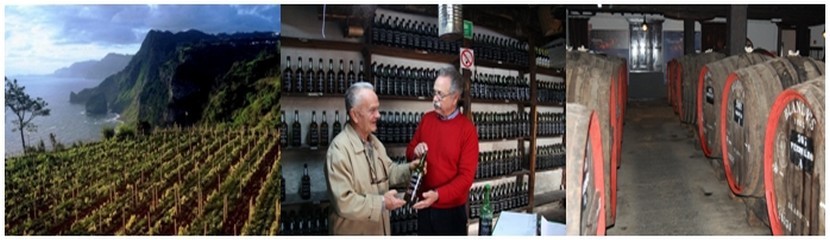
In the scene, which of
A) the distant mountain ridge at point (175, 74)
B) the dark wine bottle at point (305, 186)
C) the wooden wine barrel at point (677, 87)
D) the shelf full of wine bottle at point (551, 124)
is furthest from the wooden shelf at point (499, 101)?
the wooden wine barrel at point (677, 87)

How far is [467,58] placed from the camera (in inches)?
116

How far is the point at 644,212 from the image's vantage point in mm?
3750

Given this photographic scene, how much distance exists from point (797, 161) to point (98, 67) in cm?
308

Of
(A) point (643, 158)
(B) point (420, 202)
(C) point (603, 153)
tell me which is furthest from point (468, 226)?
(A) point (643, 158)

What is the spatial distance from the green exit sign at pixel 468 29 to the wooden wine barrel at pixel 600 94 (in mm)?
488

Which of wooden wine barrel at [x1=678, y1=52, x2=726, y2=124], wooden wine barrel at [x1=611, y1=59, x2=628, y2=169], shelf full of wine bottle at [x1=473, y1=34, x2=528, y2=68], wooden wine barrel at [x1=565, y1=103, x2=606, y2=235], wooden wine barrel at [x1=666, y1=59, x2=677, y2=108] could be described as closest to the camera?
wooden wine barrel at [x1=565, y1=103, x2=606, y2=235]

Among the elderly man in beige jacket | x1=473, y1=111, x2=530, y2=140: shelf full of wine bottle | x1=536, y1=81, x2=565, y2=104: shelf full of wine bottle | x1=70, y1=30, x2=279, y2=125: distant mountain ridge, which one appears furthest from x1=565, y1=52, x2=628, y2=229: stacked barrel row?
x1=70, y1=30, x2=279, y2=125: distant mountain ridge

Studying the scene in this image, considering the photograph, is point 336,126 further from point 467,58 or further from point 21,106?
point 21,106

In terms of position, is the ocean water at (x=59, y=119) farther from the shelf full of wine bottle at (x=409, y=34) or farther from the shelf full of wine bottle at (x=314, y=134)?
the shelf full of wine bottle at (x=409, y=34)

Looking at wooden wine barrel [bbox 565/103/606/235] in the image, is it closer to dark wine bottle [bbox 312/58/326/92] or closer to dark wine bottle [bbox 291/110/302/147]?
dark wine bottle [bbox 312/58/326/92]

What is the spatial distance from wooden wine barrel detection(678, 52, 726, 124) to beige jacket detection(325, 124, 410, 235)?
3106 millimetres

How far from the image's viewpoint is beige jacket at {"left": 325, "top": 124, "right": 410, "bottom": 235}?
9.11 ft

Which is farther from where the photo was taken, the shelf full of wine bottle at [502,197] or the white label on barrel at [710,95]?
the white label on barrel at [710,95]

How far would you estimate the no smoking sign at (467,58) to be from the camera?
2.93m
